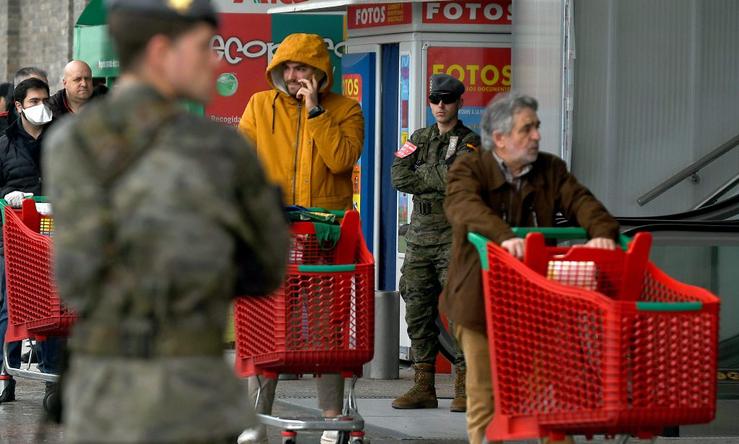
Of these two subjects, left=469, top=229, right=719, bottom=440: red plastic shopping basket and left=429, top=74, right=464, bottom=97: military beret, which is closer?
left=469, top=229, right=719, bottom=440: red plastic shopping basket

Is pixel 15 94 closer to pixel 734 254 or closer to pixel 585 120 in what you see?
pixel 585 120

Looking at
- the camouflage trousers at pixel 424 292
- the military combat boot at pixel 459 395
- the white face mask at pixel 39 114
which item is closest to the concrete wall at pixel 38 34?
the white face mask at pixel 39 114

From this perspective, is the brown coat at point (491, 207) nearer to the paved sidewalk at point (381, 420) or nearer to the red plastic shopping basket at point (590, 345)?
the red plastic shopping basket at point (590, 345)

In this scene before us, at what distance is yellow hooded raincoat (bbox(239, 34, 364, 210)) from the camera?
27.1ft

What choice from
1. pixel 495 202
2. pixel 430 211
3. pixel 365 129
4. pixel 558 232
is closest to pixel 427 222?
pixel 430 211

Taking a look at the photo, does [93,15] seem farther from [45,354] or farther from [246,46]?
[45,354]

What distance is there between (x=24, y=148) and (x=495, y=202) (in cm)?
446

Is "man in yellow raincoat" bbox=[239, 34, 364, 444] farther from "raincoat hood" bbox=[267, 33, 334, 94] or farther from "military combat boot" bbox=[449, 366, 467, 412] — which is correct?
"military combat boot" bbox=[449, 366, 467, 412]

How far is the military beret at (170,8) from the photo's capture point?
3.76 m

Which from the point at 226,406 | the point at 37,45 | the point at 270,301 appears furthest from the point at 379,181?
the point at 37,45

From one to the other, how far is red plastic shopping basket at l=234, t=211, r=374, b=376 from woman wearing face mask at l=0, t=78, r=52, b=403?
10.0ft

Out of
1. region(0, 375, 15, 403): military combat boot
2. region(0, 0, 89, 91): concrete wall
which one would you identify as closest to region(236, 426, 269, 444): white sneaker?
region(0, 375, 15, 403): military combat boot

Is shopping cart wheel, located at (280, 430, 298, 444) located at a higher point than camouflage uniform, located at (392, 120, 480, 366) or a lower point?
lower

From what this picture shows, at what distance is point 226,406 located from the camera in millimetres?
3762
